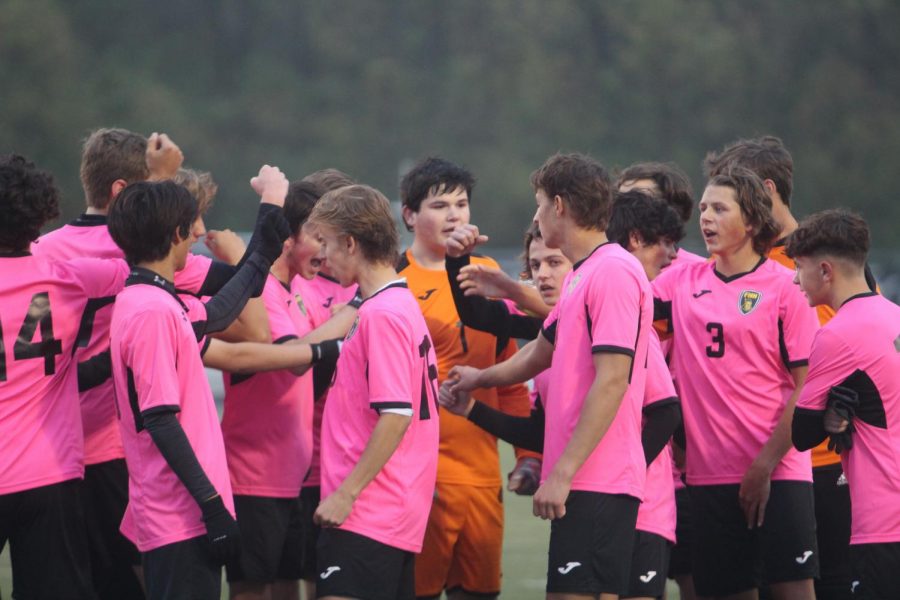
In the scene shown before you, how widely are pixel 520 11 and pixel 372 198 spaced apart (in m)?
51.1

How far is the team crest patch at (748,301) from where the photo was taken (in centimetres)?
568

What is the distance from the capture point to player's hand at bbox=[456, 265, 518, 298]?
219 inches

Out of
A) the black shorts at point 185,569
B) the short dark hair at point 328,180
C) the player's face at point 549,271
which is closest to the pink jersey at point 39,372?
the black shorts at point 185,569

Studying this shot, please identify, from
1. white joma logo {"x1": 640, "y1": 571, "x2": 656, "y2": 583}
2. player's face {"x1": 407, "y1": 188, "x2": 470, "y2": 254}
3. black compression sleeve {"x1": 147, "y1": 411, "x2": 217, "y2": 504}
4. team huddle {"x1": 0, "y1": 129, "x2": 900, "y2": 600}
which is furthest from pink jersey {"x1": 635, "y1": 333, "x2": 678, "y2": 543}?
black compression sleeve {"x1": 147, "y1": 411, "x2": 217, "y2": 504}

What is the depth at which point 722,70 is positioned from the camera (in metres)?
52.1

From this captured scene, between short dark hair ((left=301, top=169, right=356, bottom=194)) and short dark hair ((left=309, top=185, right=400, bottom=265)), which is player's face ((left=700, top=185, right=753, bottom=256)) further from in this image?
short dark hair ((left=301, top=169, right=356, bottom=194))

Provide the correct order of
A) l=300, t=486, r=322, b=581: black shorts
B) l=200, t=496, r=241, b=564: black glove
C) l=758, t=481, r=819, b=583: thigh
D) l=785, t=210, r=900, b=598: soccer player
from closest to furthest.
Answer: l=200, t=496, r=241, b=564: black glove < l=785, t=210, r=900, b=598: soccer player < l=758, t=481, r=819, b=583: thigh < l=300, t=486, r=322, b=581: black shorts

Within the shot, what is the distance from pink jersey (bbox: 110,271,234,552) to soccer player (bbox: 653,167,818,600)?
218 cm

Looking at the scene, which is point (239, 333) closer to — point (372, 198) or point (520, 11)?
point (372, 198)

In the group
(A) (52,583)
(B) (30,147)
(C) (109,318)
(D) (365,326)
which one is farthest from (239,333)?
(B) (30,147)

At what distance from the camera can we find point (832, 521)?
607 cm

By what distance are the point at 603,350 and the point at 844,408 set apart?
0.99m

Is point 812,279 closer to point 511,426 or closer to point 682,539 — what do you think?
point 511,426

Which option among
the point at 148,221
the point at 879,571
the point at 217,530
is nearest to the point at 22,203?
the point at 148,221
